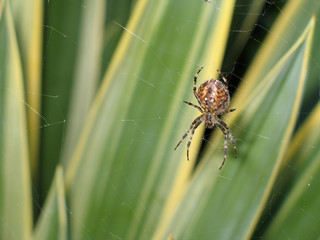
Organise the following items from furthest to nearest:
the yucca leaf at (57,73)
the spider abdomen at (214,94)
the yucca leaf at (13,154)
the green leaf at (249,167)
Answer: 1. the spider abdomen at (214,94)
2. the yucca leaf at (57,73)
3. the yucca leaf at (13,154)
4. the green leaf at (249,167)

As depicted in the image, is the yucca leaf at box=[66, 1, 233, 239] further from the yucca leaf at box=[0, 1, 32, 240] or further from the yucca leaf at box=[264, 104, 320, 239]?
the yucca leaf at box=[264, 104, 320, 239]

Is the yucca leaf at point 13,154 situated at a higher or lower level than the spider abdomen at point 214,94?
lower

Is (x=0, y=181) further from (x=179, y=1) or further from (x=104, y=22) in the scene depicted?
(x=179, y=1)

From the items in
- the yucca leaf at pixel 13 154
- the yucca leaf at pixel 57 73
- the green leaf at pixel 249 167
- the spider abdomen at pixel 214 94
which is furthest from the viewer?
the spider abdomen at pixel 214 94

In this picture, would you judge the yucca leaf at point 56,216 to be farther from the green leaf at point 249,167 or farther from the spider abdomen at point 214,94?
the spider abdomen at point 214,94

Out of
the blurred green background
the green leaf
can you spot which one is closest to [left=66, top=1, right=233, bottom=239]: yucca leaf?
the blurred green background

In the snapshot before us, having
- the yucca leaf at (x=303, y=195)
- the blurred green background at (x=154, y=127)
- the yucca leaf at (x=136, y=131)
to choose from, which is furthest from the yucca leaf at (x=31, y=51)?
the yucca leaf at (x=303, y=195)

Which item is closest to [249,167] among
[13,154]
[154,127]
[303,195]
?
[303,195]

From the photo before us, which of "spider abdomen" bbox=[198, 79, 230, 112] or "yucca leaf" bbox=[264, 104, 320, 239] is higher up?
"spider abdomen" bbox=[198, 79, 230, 112]
